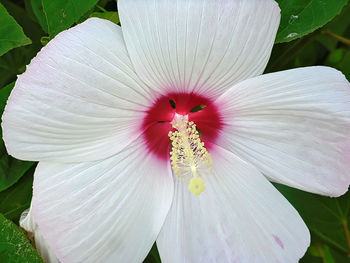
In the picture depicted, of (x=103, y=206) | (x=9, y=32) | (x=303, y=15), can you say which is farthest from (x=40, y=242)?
(x=303, y=15)

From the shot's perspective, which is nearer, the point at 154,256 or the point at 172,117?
the point at 172,117

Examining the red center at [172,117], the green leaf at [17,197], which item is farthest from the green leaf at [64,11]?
the green leaf at [17,197]

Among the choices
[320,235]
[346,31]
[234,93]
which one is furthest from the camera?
[346,31]

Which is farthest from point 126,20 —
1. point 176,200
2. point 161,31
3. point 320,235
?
point 320,235

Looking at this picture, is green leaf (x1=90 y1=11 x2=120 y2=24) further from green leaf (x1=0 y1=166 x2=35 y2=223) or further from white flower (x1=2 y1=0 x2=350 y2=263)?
green leaf (x1=0 y1=166 x2=35 y2=223)

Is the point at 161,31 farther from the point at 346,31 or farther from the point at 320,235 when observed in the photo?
the point at 346,31

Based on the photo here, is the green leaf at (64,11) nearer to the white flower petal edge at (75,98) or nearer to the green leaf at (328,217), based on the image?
the white flower petal edge at (75,98)

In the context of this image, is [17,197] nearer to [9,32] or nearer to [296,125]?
[9,32]
